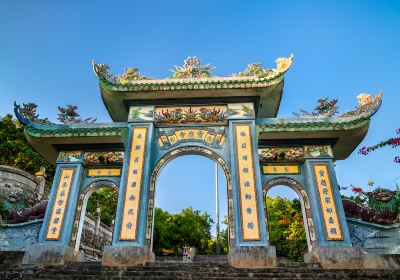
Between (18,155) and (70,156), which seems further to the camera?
(18,155)

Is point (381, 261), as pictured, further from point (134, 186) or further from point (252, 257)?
point (134, 186)

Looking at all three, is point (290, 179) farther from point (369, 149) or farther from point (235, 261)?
point (369, 149)

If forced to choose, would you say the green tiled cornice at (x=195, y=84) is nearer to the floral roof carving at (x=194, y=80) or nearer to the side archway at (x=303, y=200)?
the floral roof carving at (x=194, y=80)

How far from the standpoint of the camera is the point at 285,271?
6.43 m

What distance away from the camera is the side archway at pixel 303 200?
8.36 meters

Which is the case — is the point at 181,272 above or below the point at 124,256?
below

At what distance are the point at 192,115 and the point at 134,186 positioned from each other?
111 inches

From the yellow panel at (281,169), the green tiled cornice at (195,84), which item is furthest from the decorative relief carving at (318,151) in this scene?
the green tiled cornice at (195,84)

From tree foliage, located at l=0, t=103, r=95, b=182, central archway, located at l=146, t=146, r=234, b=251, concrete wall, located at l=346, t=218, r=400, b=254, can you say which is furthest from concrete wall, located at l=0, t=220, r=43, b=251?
tree foliage, located at l=0, t=103, r=95, b=182

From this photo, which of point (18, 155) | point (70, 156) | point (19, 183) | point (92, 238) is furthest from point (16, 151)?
point (70, 156)

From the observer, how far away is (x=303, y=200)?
888 cm

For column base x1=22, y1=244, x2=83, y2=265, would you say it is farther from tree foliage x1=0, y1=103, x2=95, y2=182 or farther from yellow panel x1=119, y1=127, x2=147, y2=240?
tree foliage x1=0, y1=103, x2=95, y2=182

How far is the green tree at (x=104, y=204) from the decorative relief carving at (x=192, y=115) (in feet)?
54.1

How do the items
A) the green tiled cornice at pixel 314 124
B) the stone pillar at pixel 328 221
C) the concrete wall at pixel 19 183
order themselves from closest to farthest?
1. the stone pillar at pixel 328 221
2. the green tiled cornice at pixel 314 124
3. the concrete wall at pixel 19 183
